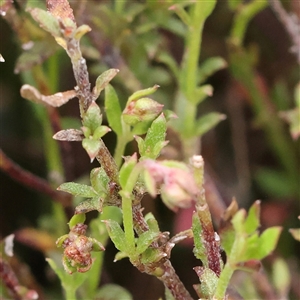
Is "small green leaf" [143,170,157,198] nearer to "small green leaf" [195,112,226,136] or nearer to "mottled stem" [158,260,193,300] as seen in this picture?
"mottled stem" [158,260,193,300]

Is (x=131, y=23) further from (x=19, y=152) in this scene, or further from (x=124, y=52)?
(x=19, y=152)

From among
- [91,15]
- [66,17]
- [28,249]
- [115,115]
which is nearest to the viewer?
[66,17]

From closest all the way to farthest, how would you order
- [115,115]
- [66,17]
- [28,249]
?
[66,17] → [115,115] → [28,249]

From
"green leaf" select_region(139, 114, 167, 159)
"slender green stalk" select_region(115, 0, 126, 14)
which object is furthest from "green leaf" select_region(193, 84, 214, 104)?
"green leaf" select_region(139, 114, 167, 159)

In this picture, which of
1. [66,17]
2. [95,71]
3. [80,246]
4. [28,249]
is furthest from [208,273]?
[28,249]

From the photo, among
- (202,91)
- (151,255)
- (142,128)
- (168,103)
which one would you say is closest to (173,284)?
(151,255)

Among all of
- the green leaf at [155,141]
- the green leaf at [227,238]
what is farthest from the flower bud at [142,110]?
the green leaf at [227,238]

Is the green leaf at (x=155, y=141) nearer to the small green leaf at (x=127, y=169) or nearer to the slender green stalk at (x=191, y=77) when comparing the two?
the small green leaf at (x=127, y=169)
